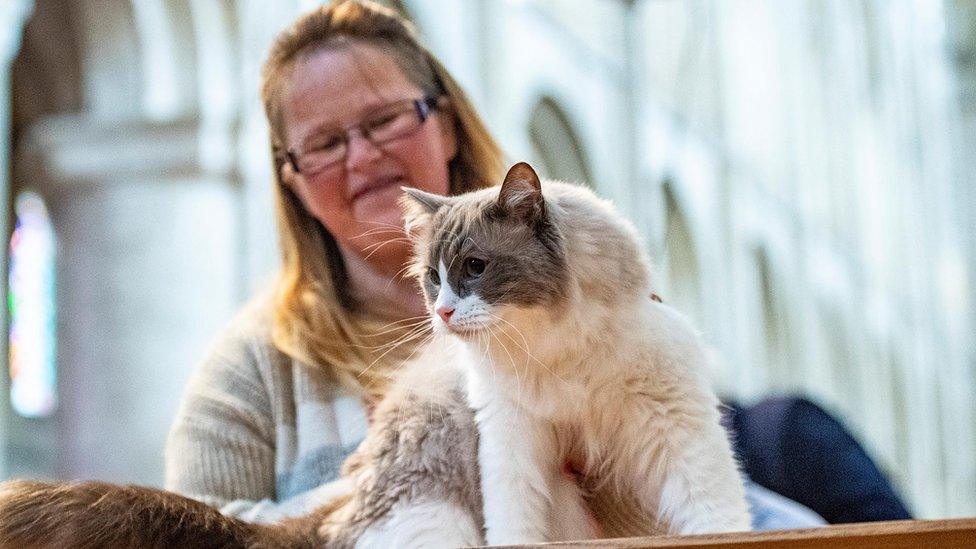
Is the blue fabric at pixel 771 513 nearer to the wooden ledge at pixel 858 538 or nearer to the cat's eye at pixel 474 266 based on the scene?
the cat's eye at pixel 474 266

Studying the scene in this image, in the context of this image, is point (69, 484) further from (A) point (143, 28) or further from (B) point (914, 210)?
(B) point (914, 210)

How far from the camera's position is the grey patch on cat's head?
144 cm

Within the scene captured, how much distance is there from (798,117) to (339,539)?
12511mm

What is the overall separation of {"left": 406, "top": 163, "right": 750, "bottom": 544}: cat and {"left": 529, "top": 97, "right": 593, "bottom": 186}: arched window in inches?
291

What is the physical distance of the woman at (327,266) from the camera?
6.57 ft

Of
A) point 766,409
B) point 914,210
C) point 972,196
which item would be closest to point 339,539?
point 766,409

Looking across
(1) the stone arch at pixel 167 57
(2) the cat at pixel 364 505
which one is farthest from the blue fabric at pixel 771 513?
(1) the stone arch at pixel 167 57

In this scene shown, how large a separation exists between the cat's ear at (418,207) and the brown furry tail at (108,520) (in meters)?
0.44

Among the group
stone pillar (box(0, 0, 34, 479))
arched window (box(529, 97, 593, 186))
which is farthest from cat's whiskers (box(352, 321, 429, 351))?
arched window (box(529, 97, 593, 186))

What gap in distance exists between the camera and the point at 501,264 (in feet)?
4.78

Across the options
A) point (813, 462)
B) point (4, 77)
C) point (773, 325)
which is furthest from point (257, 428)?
point (773, 325)

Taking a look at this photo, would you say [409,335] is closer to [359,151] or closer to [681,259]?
[359,151]

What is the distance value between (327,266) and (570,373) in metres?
0.90

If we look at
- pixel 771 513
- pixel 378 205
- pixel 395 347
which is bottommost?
pixel 771 513
